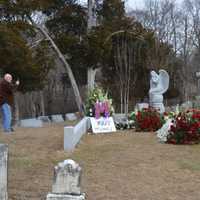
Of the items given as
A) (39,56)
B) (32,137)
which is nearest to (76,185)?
(32,137)

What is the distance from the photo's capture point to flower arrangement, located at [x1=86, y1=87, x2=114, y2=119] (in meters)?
14.5

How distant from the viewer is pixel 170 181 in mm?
6719

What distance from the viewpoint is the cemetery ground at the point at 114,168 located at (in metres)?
5.99

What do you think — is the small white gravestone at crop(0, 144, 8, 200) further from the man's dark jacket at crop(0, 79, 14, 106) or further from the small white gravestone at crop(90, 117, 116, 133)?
the small white gravestone at crop(90, 117, 116, 133)

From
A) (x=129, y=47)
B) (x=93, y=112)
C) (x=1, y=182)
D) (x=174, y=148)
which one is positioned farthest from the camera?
(x=129, y=47)

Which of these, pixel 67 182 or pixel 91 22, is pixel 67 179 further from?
pixel 91 22

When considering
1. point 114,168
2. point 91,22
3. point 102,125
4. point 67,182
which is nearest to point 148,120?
point 102,125

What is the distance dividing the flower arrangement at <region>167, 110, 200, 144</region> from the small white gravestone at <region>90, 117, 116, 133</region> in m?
3.29

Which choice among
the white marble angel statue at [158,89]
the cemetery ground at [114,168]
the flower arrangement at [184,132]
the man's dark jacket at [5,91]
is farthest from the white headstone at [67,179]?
the white marble angel statue at [158,89]

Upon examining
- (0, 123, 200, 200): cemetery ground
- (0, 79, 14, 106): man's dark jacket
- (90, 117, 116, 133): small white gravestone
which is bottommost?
(0, 123, 200, 200): cemetery ground

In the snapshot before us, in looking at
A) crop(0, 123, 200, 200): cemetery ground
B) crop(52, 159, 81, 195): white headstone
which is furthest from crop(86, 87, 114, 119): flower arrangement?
crop(52, 159, 81, 195): white headstone

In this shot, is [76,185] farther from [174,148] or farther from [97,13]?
[97,13]

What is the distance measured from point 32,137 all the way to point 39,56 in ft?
39.3

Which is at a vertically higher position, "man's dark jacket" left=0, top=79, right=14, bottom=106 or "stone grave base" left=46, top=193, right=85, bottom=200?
"man's dark jacket" left=0, top=79, right=14, bottom=106
